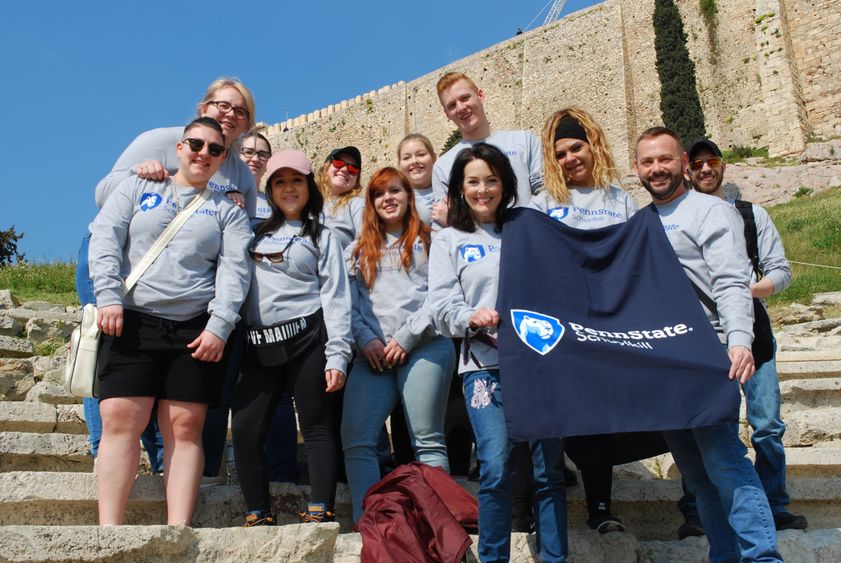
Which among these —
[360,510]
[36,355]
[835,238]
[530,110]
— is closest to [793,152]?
[835,238]

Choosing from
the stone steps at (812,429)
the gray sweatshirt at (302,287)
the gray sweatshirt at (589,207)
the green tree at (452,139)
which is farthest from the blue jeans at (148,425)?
the green tree at (452,139)

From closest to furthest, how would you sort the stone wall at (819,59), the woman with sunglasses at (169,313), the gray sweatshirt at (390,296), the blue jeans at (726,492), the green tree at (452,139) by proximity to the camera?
1. the blue jeans at (726,492)
2. the woman with sunglasses at (169,313)
3. the gray sweatshirt at (390,296)
4. the stone wall at (819,59)
5. the green tree at (452,139)

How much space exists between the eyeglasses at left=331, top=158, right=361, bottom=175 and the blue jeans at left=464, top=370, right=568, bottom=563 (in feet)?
6.38

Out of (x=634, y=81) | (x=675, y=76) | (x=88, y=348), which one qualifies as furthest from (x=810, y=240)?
(x=634, y=81)

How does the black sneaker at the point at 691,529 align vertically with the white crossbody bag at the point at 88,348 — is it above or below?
below

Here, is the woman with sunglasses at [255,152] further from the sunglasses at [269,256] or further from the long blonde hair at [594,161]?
the long blonde hair at [594,161]

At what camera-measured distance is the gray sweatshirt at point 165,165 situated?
4109mm

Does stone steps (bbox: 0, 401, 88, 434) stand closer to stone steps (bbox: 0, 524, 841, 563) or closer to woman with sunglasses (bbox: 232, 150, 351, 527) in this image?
woman with sunglasses (bbox: 232, 150, 351, 527)

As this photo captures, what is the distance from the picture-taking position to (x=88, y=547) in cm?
286

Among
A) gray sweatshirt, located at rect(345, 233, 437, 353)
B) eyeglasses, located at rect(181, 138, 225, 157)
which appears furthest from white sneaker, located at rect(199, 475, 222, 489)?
eyeglasses, located at rect(181, 138, 225, 157)

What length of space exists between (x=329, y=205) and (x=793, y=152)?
729 inches

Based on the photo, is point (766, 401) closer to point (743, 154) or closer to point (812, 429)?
point (812, 429)

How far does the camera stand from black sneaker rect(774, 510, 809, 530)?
3756mm

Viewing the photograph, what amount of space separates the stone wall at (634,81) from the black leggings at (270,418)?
19.6 metres
